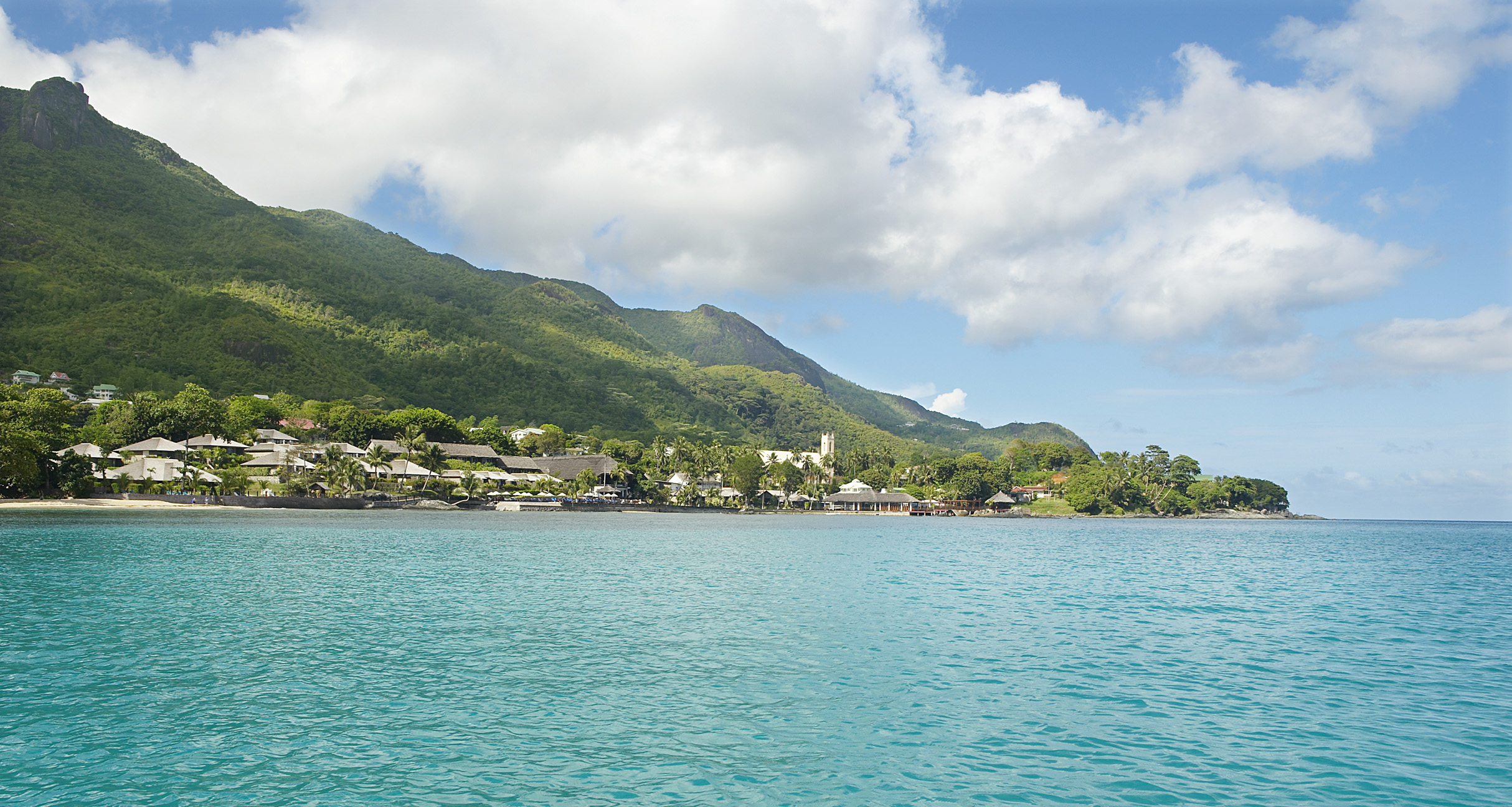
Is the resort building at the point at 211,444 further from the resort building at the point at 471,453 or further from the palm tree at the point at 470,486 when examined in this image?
the palm tree at the point at 470,486

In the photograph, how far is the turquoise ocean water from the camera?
31.6ft

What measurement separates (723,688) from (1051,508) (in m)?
151

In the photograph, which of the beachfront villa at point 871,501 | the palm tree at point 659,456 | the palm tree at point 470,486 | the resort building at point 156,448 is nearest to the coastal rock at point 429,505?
the palm tree at point 470,486

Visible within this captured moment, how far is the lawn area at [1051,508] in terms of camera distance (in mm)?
152000

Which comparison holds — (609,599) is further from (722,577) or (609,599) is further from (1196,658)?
(1196,658)

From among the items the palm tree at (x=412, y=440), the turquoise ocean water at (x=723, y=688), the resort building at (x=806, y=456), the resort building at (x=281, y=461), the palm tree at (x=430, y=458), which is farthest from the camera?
the resort building at (x=806, y=456)

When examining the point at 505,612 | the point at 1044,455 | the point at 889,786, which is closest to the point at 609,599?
the point at 505,612

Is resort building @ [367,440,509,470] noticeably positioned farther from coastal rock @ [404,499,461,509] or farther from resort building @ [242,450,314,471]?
resort building @ [242,450,314,471]

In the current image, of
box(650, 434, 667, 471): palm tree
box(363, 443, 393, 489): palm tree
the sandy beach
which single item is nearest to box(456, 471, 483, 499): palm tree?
box(363, 443, 393, 489): palm tree

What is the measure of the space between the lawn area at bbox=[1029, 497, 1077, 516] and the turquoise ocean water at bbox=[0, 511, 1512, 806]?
121915 mm

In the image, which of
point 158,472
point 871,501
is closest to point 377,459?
point 158,472

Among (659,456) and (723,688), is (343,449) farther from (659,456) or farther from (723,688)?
(723,688)

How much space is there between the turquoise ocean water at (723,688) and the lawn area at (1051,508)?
12192 cm

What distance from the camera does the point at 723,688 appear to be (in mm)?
14000
